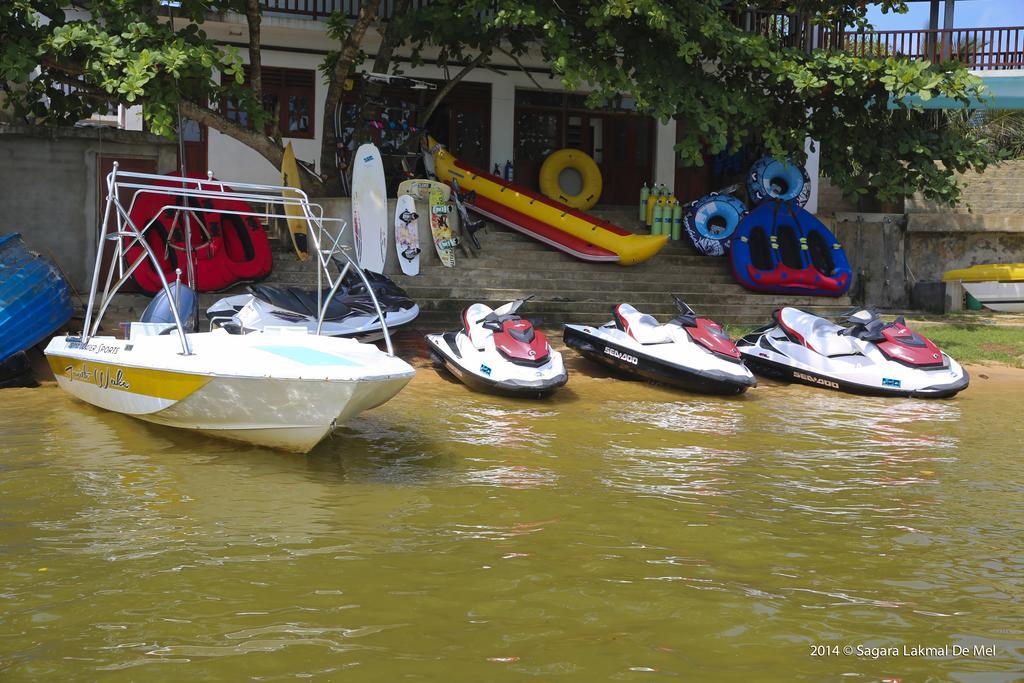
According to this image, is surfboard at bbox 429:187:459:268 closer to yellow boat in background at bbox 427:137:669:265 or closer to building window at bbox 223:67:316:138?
yellow boat in background at bbox 427:137:669:265

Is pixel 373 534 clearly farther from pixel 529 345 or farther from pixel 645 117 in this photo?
pixel 645 117

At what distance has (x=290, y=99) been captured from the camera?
1800 centimetres

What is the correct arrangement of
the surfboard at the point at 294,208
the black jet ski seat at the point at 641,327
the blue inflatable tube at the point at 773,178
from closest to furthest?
the black jet ski seat at the point at 641,327 → the surfboard at the point at 294,208 → the blue inflatable tube at the point at 773,178

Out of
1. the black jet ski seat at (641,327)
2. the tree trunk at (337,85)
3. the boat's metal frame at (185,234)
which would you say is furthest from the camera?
the tree trunk at (337,85)

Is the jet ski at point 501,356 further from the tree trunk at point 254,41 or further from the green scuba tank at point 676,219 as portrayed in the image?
the green scuba tank at point 676,219

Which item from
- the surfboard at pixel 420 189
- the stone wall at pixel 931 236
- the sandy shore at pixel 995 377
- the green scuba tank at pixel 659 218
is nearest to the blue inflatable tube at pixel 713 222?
the green scuba tank at pixel 659 218

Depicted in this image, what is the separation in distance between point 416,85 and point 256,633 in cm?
1270

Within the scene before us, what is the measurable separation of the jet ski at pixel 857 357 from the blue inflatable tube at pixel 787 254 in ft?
13.7

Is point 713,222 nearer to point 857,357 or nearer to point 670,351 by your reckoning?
point 857,357

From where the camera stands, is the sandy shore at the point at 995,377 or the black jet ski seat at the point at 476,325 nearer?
the black jet ski seat at the point at 476,325

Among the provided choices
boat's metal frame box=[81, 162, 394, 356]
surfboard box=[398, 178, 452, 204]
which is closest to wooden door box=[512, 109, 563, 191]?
surfboard box=[398, 178, 452, 204]

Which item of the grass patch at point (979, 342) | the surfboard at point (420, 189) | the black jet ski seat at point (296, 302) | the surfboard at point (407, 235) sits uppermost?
the surfboard at point (420, 189)

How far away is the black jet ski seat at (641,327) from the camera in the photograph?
11.0m

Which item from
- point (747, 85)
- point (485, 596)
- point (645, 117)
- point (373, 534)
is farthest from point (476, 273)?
point (485, 596)
